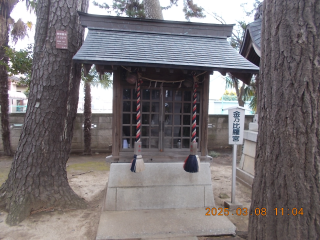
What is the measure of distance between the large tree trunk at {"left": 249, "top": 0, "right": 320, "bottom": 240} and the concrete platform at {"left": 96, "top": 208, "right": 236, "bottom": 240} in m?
1.57

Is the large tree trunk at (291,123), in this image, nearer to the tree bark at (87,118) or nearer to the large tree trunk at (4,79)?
the tree bark at (87,118)

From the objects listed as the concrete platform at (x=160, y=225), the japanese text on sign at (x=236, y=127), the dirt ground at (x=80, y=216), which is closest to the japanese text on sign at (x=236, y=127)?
the japanese text on sign at (x=236, y=127)

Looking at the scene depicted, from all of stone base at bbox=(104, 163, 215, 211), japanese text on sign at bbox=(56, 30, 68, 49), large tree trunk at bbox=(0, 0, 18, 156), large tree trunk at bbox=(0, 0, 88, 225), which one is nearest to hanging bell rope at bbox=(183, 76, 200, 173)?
stone base at bbox=(104, 163, 215, 211)

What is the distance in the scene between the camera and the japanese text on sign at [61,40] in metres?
3.96

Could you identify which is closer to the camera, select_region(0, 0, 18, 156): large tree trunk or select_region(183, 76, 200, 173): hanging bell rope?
select_region(183, 76, 200, 173): hanging bell rope

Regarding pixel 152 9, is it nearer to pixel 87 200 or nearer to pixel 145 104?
pixel 145 104

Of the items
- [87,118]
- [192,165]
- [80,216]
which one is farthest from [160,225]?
[87,118]

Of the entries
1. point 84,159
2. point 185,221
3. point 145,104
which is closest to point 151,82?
point 145,104

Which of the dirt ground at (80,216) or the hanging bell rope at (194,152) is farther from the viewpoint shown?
the hanging bell rope at (194,152)

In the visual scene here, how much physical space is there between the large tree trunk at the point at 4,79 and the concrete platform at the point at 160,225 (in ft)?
21.6

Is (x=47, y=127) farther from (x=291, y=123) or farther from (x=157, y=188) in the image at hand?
(x=291, y=123)

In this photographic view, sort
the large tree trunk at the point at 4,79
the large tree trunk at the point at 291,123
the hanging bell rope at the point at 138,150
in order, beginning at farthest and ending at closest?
1. the large tree trunk at the point at 4,79
2. the hanging bell rope at the point at 138,150
3. the large tree trunk at the point at 291,123

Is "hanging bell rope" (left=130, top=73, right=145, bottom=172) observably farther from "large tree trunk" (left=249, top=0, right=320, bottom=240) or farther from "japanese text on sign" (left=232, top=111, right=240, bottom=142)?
"large tree trunk" (left=249, top=0, right=320, bottom=240)

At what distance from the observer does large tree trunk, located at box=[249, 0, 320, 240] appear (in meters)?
1.75
